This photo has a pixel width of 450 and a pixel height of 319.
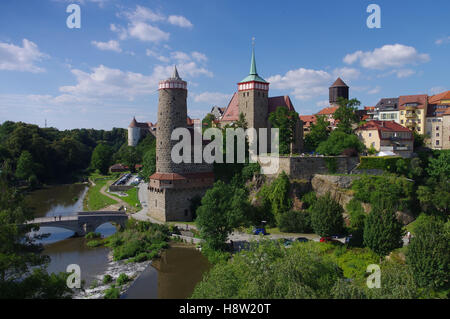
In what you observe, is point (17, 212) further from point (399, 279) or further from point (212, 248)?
point (399, 279)

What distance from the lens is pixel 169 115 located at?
35.1 m

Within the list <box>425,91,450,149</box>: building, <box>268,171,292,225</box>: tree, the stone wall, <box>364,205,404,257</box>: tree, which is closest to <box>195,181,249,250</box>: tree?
<box>268,171,292,225</box>: tree

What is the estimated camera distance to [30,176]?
62.9 meters

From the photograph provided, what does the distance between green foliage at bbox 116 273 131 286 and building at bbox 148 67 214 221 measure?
445 inches

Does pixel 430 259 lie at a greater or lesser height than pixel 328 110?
lesser

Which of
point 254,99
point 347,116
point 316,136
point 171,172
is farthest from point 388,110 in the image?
point 171,172

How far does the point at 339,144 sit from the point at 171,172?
712 inches

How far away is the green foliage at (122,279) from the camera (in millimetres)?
22511

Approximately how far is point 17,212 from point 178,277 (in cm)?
1242

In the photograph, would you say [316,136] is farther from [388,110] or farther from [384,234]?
[384,234]

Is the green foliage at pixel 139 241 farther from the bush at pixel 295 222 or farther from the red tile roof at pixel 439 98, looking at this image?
the red tile roof at pixel 439 98

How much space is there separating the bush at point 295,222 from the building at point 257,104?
472 inches
